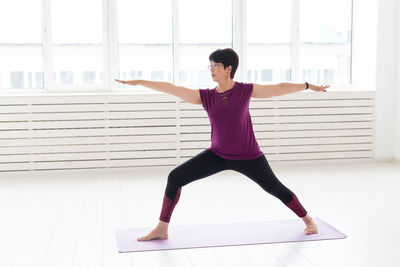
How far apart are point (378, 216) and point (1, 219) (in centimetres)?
250

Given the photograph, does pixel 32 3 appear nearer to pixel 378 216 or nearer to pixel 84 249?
pixel 84 249

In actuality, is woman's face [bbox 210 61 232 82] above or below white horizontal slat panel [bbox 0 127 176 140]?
above

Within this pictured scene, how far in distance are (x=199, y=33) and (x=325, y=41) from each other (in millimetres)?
1440

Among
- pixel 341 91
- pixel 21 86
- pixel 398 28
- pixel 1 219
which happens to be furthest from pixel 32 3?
pixel 398 28

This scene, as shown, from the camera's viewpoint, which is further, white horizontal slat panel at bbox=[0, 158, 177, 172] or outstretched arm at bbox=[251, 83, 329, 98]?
white horizontal slat panel at bbox=[0, 158, 177, 172]

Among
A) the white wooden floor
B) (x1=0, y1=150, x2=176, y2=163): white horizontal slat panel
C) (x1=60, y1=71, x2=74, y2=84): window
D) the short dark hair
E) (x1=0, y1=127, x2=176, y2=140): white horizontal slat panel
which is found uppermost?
the short dark hair

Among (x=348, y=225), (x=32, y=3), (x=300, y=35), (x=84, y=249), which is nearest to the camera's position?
(x=84, y=249)

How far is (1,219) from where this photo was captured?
12.4 feet

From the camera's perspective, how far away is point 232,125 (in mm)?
3186

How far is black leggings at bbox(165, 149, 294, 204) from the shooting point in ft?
10.4

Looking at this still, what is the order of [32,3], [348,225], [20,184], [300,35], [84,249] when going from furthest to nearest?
1. [300,35]
2. [32,3]
3. [20,184]
4. [348,225]
5. [84,249]

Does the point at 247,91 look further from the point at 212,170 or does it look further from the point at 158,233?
the point at 158,233

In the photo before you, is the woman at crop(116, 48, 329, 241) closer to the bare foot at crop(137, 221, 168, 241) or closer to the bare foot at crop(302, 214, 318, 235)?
the bare foot at crop(137, 221, 168, 241)

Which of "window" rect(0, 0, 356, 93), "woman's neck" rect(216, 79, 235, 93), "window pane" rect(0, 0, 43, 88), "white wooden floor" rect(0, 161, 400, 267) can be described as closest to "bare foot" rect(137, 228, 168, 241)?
"white wooden floor" rect(0, 161, 400, 267)
